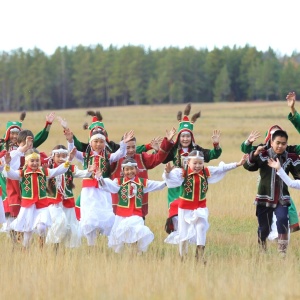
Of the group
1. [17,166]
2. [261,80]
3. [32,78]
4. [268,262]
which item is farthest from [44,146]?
[32,78]

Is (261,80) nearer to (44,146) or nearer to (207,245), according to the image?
(44,146)

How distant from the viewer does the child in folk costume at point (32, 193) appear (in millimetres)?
10578

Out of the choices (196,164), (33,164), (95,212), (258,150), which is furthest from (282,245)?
(33,164)

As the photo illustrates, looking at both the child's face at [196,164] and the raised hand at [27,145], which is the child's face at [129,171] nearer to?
the child's face at [196,164]

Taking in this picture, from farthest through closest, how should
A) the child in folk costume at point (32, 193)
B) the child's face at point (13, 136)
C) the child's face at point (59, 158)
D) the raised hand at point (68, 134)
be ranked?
the child's face at point (13, 136)
the raised hand at point (68, 134)
the child's face at point (59, 158)
the child in folk costume at point (32, 193)

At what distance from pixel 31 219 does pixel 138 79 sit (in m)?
96.8

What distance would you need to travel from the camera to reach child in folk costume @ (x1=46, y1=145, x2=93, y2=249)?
10.7m

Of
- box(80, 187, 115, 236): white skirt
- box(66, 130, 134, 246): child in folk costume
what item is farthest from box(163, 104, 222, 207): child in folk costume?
Result: box(80, 187, 115, 236): white skirt

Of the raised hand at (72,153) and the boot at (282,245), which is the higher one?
the raised hand at (72,153)

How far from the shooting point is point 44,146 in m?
35.1

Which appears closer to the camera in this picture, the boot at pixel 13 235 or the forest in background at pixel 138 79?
the boot at pixel 13 235

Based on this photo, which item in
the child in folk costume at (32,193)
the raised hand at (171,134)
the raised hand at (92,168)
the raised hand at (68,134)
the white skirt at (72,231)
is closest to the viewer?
the child in folk costume at (32,193)

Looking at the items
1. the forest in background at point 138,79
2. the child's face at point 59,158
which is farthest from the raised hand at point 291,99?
the forest in background at point 138,79

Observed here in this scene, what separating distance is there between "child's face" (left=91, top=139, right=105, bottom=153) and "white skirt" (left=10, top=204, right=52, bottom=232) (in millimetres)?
1374
